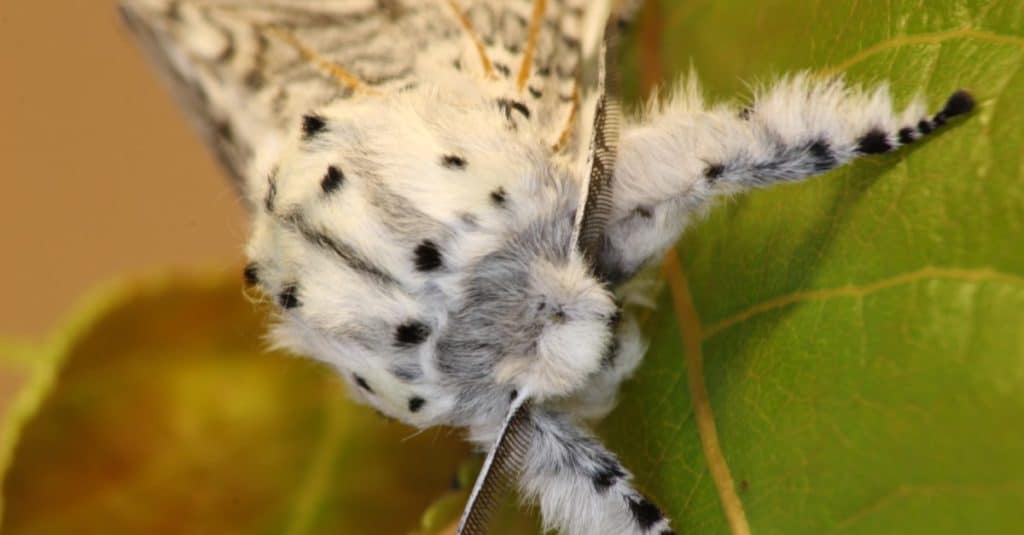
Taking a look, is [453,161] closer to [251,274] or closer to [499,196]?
[499,196]

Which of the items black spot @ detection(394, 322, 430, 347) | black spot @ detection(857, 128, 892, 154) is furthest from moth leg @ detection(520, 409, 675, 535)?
black spot @ detection(857, 128, 892, 154)

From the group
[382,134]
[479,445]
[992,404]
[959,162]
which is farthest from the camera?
[479,445]

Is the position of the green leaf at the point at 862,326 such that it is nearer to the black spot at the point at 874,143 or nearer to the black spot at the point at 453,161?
the black spot at the point at 874,143

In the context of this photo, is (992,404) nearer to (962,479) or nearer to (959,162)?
(962,479)

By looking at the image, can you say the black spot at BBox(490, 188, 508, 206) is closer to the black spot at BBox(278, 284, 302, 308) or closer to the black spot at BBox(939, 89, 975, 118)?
the black spot at BBox(278, 284, 302, 308)

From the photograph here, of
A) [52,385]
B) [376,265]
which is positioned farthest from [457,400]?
[52,385]

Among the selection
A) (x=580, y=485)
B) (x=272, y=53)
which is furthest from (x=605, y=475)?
(x=272, y=53)
